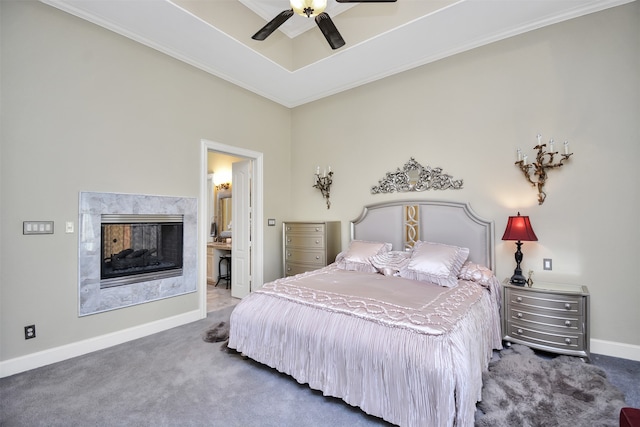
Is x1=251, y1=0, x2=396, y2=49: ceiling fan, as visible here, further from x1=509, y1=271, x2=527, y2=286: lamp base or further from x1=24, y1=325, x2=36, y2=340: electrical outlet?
x1=24, y1=325, x2=36, y2=340: electrical outlet

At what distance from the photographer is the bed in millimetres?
1628

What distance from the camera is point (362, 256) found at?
11.7 feet

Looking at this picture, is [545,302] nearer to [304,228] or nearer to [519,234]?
[519,234]

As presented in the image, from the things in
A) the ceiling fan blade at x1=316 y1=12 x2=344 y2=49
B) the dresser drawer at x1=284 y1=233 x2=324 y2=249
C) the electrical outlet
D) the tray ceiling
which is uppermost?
the tray ceiling

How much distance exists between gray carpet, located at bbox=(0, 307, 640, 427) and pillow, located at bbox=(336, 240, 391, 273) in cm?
154

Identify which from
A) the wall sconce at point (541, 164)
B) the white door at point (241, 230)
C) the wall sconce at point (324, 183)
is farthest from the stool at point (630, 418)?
the white door at point (241, 230)

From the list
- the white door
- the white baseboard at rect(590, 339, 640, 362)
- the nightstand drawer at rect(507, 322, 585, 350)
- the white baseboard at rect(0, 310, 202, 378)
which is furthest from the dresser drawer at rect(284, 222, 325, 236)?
the white baseboard at rect(590, 339, 640, 362)

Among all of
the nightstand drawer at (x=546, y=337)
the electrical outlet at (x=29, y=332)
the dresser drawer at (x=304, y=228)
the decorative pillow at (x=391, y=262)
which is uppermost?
the dresser drawer at (x=304, y=228)

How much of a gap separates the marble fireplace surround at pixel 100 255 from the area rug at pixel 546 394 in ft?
10.9

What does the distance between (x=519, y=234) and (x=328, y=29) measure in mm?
2696

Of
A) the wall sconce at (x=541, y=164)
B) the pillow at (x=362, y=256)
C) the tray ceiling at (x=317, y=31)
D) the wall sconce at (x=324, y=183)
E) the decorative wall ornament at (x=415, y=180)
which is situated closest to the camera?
the tray ceiling at (x=317, y=31)

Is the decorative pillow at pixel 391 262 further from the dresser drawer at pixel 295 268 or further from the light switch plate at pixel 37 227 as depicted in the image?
the light switch plate at pixel 37 227

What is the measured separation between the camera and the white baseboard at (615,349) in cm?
261

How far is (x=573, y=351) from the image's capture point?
2.53m
